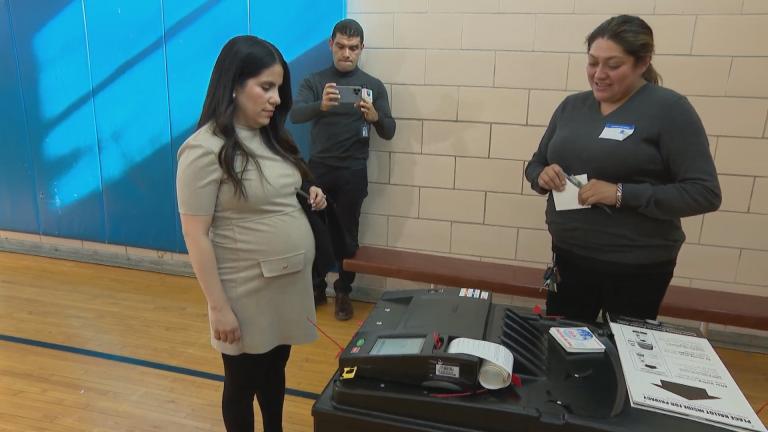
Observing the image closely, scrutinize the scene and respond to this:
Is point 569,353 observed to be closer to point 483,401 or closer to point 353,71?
point 483,401

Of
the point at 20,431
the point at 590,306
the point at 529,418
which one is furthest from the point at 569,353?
the point at 20,431

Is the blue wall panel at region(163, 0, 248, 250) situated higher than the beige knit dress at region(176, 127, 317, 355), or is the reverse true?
the blue wall panel at region(163, 0, 248, 250)

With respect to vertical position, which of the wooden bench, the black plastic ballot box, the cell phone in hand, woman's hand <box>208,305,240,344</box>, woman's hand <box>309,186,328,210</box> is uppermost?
the cell phone in hand

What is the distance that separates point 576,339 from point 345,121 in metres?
2.04

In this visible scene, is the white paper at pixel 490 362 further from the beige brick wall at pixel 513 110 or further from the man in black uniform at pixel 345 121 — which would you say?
the beige brick wall at pixel 513 110

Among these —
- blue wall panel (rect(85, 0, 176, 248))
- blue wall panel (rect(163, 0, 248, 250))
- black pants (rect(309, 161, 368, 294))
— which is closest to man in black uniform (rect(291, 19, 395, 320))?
black pants (rect(309, 161, 368, 294))

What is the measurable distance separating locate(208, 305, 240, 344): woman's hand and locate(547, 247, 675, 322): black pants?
954mm

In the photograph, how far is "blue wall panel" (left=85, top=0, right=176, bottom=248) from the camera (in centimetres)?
337

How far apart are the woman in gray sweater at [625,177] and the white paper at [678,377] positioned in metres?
0.29

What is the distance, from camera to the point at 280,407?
1764mm

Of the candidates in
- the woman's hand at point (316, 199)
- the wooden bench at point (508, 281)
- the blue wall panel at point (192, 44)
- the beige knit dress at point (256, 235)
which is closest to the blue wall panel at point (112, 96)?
the blue wall panel at point (192, 44)

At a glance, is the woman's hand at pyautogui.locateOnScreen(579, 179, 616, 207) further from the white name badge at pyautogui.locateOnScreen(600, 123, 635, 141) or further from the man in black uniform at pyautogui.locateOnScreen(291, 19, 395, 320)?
the man in black uniform at pyautogui.locateOnScreen(291, 19, 395, 320)

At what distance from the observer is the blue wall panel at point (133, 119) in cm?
337

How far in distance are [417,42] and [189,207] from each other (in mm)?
1973
